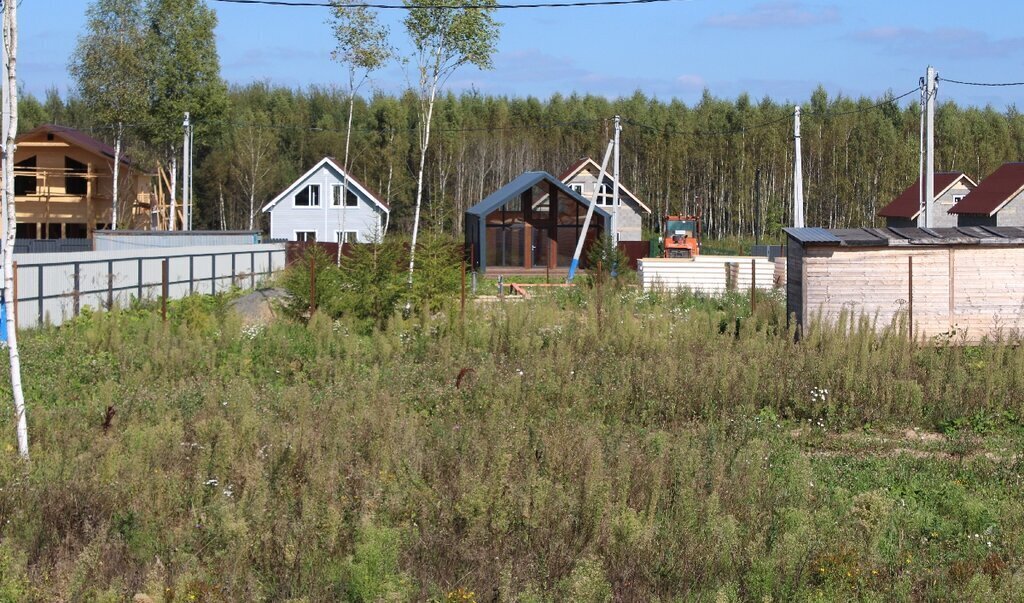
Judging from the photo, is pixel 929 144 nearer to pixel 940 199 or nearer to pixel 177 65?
pixel 177 65

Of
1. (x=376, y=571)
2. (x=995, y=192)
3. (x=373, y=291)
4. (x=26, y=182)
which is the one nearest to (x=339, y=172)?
(x=26, y=182)

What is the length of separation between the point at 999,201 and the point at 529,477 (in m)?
49.2

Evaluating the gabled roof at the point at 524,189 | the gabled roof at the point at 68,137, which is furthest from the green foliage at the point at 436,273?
the gabled roof at the point at 68,137

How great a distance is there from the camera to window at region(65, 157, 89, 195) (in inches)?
2026

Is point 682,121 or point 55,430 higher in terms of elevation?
point 682,121

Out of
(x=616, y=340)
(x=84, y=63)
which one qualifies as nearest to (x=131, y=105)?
(x=84, y=63)

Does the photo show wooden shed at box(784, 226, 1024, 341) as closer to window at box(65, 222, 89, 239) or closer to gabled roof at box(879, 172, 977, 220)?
window at box(65, 222, 89, 239)

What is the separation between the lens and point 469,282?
1291 inches

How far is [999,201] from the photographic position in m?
52.2

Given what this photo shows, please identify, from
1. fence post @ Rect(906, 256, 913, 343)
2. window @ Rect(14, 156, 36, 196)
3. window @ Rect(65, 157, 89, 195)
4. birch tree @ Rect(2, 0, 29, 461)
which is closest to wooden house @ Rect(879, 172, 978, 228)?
window @ Rect(65, 157, 89, 195)

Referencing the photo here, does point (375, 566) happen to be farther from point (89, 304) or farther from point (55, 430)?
point (89, 304)

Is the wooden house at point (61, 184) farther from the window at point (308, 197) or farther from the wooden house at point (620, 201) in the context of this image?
the wooden house at point (620, 201)

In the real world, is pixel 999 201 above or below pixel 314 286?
above

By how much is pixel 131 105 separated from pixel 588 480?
46.2 metres
